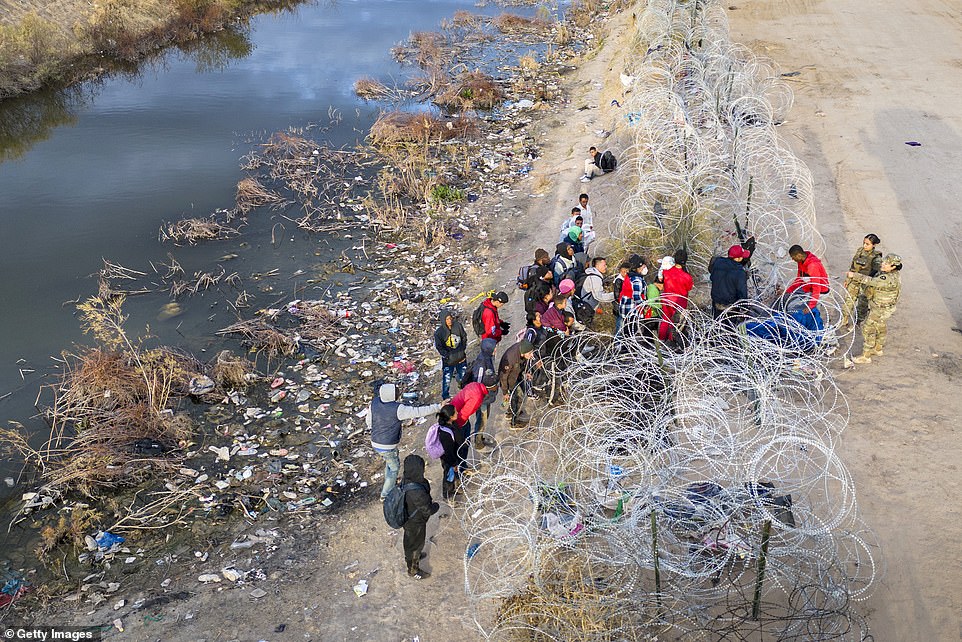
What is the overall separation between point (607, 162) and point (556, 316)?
20.0 feet

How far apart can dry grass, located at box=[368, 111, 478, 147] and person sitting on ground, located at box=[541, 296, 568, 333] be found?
8756 millimetres

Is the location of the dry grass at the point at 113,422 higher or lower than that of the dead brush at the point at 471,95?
lower

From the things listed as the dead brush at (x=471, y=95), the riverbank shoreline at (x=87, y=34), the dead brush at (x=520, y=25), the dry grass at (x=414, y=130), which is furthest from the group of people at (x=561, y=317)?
the riverbank shoreline at (x=87, y=34)

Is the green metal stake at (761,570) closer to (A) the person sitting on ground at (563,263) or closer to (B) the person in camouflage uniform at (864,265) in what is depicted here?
(B) the person in camouflage uniform at (864,265)

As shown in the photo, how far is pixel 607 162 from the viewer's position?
12.3m

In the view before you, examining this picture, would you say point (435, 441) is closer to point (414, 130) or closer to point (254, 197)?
point (254, 197)

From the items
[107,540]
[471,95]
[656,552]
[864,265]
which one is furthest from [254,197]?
[656,552]

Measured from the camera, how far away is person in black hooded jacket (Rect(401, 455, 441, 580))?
5570 mm

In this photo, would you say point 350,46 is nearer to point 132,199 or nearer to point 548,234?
point 132,199

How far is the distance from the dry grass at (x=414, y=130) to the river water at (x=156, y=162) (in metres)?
0.89

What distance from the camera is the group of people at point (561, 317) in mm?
6379

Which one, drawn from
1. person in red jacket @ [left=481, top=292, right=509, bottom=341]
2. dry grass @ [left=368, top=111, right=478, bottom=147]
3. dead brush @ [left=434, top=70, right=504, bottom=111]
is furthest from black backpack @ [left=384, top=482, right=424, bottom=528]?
dead brush @ [left=434, top=70, right=504, bottom=111]

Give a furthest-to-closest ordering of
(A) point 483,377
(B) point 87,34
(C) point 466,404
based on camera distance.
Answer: (B) point 87,34, (A) point 483,377, (C) point 466,404

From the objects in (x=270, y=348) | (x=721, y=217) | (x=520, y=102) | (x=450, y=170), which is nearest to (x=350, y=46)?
(x=520, y=102)
